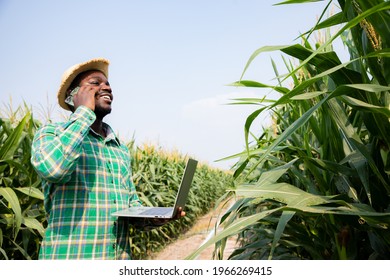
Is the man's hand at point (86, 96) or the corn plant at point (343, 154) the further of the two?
the man's hand at point (86, 96)

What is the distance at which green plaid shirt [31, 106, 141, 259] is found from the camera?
3.78 ft

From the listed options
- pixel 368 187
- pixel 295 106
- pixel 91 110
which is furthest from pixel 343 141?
pixel 91 110

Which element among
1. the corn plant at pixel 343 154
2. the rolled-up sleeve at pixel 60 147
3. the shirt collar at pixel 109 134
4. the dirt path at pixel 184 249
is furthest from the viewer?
the dirt path at pixel 184 249

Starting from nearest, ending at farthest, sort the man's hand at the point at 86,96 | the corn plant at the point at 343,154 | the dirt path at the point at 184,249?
1. the corn plant at the point at 343,154
2. the man's hand at the point at 86,96
3. the dirt path at the point at 184,249

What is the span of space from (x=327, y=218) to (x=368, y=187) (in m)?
0.15

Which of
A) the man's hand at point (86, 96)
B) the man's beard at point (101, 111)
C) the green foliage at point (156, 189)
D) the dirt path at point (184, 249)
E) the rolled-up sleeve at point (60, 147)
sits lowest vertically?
the dirt path at point (184, 249)

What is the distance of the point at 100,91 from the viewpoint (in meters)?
1.38

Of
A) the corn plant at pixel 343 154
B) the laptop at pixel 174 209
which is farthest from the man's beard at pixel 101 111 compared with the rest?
the corn plant at pixel 343 154

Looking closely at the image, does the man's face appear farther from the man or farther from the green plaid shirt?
the green plaid shirt

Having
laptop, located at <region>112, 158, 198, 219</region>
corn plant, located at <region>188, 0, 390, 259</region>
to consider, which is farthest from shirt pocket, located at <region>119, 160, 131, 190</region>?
corn plant, located at <region>188, 0, 390, 259</region>

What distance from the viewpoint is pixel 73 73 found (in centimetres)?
144

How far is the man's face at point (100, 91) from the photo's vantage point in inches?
53.5

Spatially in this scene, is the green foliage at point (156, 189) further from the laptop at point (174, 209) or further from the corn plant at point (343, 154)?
the corn plant at point (343, 154)
